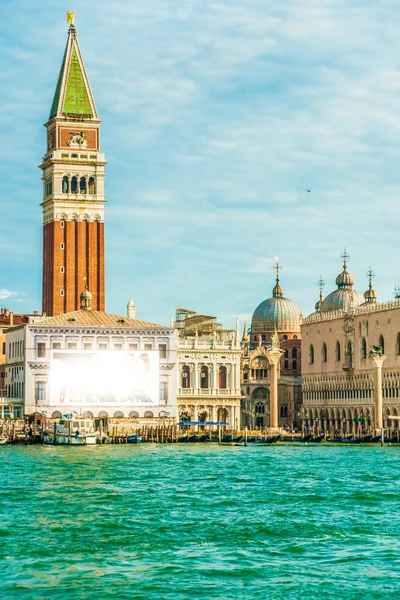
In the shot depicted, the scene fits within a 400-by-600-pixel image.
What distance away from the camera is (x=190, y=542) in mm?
33469

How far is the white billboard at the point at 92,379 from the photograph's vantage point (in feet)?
315

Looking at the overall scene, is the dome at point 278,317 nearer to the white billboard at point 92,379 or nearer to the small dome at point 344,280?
the small dome at point 344,280

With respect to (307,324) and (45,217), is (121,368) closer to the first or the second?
(45,217)

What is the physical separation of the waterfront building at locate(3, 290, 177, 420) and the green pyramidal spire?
22.3 meters

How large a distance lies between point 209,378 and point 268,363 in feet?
43.9

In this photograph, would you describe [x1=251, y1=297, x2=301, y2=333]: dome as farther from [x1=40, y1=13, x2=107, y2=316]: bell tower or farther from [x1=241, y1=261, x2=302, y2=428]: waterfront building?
[x1=40, y1=13, x2=107, y2=316]: bell tower

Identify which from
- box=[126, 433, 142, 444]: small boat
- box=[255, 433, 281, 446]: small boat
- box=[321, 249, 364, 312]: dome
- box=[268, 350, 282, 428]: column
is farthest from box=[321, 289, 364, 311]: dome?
box=[126, 433, 142, 444]: small boat

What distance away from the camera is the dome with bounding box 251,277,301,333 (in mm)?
138625

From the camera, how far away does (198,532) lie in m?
35.2

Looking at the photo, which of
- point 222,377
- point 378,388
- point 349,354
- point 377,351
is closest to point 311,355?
point 349,354

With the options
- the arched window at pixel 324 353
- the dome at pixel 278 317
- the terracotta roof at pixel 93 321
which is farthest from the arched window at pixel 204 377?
the dome at pixel 278 317

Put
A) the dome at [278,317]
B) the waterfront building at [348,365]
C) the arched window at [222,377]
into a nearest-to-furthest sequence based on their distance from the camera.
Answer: the waterfront building at [348,365]
the arched window at [222,377]
the dome at [278,317]

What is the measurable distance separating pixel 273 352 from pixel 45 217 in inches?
897

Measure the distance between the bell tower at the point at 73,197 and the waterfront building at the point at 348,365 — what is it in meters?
21.3
